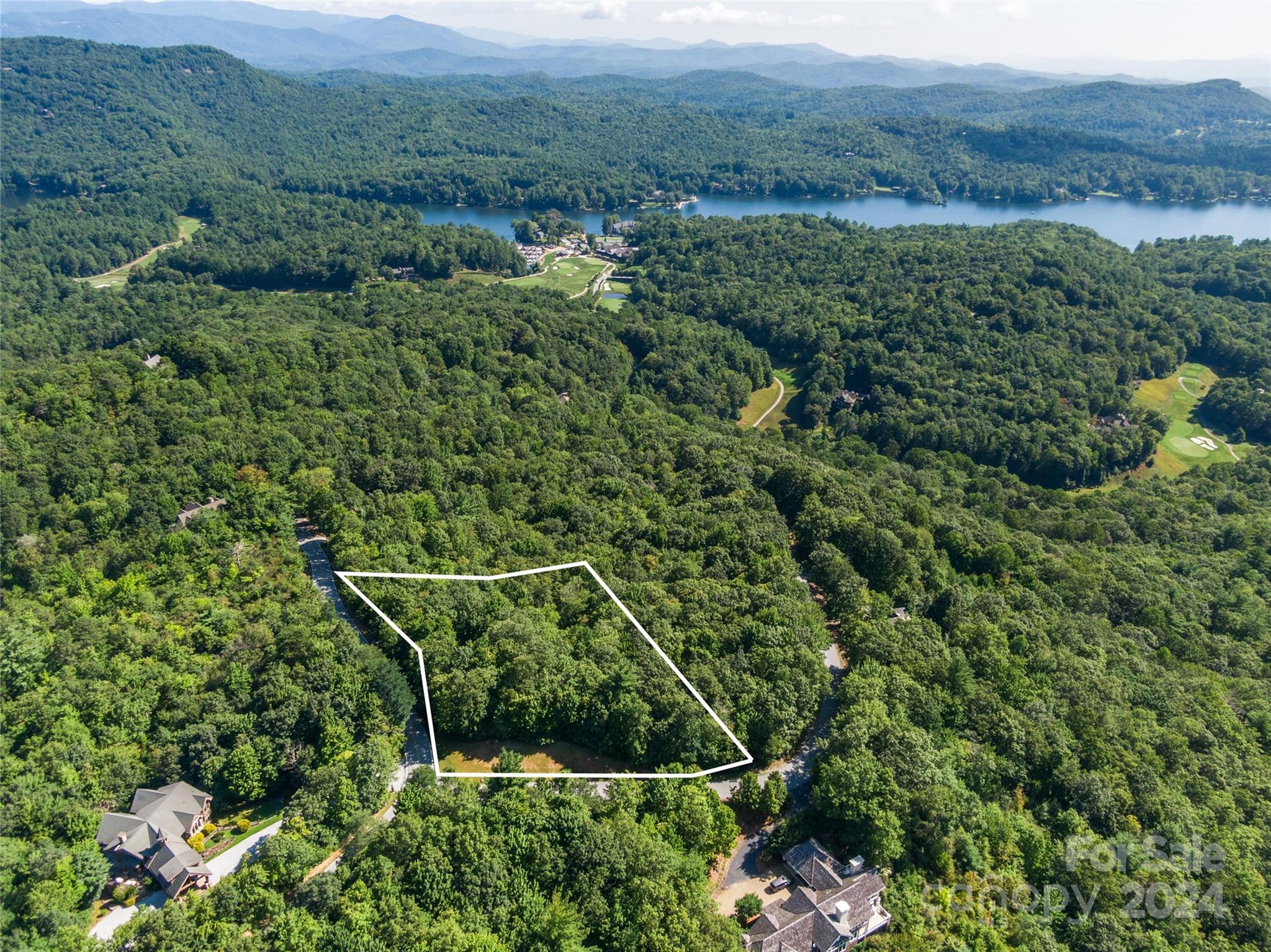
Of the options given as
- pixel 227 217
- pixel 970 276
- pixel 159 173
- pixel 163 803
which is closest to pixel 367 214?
pixel 227 217

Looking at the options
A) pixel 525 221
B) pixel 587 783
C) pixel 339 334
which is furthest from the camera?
pixel 525 221

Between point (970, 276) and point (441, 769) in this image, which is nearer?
point (441, 769)

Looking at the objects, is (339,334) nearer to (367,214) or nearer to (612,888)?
(612,888)

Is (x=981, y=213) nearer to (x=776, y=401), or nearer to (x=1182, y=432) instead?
(x=1182, y=432)

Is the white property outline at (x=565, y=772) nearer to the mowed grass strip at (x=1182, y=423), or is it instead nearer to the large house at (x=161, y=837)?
the large house at (x=161, y=837)

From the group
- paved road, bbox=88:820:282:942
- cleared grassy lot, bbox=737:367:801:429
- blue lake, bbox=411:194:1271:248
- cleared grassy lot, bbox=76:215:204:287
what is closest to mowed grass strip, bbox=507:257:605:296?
blue lake, bbox=411:194:1271:248

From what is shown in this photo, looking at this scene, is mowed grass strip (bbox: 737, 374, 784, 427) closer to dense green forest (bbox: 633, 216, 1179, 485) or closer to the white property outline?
dense green forest (bbox: 633, 216, 1179, 485)
